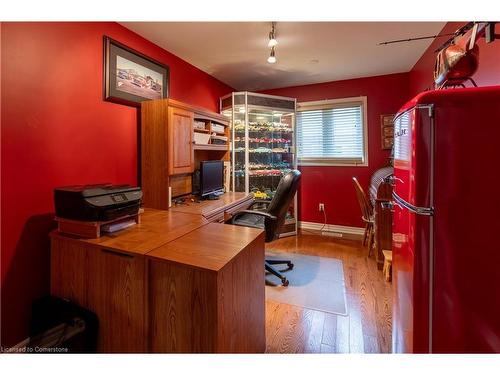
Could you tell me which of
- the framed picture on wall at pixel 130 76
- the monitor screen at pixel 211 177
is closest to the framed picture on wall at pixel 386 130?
the monitor screen at pixel 211 177

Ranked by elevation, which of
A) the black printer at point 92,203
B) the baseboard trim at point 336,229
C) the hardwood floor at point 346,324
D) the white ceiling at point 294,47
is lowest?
the hardwood floor at point 346,324

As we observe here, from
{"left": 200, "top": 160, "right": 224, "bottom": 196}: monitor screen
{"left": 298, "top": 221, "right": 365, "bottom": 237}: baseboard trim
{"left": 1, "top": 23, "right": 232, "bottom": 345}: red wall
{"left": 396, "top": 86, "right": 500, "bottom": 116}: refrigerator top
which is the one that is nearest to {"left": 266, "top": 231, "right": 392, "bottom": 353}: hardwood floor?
{"left": 298, "top": 221, "right": 365, "bottom": 237}: baseboard trim

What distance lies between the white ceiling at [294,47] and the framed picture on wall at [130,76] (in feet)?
0.81

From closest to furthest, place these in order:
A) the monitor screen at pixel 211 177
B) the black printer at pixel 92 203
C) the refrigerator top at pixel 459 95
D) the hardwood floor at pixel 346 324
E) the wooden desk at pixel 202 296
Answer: the refrigerator top at pixel 459 95
the wooden desk at pixel 202 296
the black printer at pixel 92 203
the hardwood floor at pixel 346 324
the monitor screen at pixel 211 177

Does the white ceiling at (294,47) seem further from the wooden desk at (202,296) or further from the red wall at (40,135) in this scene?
the wooden desk at (202,296)

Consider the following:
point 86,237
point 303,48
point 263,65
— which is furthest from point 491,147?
point 263,65

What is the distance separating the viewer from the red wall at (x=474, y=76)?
1615 millimetres

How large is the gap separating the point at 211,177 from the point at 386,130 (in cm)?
258

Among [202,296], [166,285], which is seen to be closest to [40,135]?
[166,285]

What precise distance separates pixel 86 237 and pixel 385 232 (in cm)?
269

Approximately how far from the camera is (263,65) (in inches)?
126

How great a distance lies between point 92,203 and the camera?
54.3 inches

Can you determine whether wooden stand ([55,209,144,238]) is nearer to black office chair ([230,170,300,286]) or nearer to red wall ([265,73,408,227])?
black office chair ([230,170,300,286])
